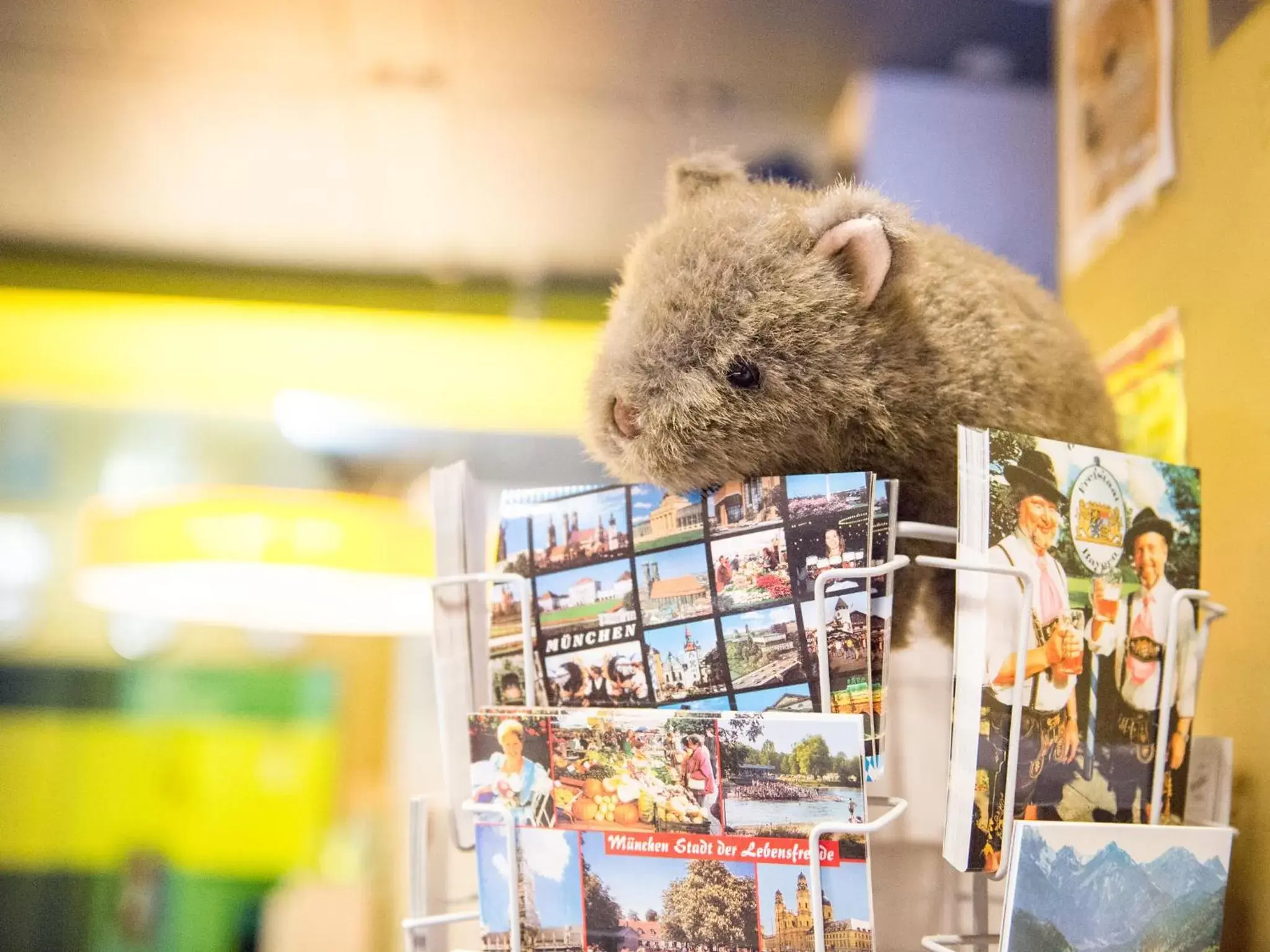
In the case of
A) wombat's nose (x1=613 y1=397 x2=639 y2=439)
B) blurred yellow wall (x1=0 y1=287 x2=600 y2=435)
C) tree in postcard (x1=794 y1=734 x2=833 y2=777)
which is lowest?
tree in postcard (x1=794 y1=734 x2=833 y2=777)

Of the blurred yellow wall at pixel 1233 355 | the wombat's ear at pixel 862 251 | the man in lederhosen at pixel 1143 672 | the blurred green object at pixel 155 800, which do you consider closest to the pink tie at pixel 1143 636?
the man in lederhosen at pixel 1143 672

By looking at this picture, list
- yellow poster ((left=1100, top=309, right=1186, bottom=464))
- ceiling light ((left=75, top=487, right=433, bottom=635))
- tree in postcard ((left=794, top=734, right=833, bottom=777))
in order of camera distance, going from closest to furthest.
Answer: tree in postcard ((left=794, top=734, right=833, bottom=777))
yellow poster ((left=1100, top=309, right=1186, bottom=464))
ceiling light ((left=75, top=487, right=433, bottom=635))

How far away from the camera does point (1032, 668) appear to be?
1.55 ft

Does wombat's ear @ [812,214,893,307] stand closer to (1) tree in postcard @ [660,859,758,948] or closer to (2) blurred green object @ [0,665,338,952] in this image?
(1) tree in postcard @ [660,859,758,948]

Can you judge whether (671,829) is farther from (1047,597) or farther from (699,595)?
(1047,597)

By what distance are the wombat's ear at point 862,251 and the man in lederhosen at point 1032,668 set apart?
0.12 m

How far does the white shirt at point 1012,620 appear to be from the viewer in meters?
0.46

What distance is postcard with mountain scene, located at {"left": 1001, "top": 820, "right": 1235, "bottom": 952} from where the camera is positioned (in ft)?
1.46

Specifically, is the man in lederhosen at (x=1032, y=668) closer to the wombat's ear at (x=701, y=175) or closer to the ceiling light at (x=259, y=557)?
the wombat's ear at (x=701, y=175)

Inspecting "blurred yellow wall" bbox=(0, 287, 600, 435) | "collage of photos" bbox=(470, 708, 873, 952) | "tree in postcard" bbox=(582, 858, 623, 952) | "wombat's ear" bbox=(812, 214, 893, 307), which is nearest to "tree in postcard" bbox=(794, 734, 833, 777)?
"collage of photos" bbox=(470, 708, 873, 952)

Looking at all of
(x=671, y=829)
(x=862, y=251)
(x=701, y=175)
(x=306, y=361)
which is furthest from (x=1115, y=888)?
(x=306, y=361)

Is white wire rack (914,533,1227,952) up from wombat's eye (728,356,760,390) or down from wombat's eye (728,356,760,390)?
down

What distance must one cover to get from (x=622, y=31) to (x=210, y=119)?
0.48 metres

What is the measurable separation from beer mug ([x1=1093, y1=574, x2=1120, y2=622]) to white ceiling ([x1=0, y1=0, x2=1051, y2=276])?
38cm
